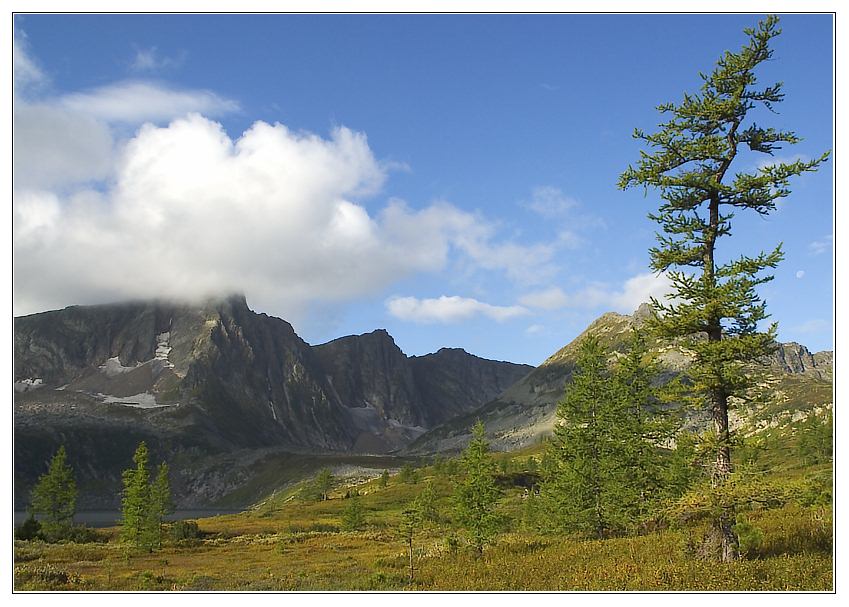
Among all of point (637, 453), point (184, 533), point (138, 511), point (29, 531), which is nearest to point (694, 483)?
point (637, 453)

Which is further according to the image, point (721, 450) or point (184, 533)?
point (184, 533)

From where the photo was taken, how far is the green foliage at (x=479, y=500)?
30719mm

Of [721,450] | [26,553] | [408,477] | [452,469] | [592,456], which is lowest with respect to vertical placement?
[408,477]

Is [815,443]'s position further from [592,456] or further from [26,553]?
[26,553]

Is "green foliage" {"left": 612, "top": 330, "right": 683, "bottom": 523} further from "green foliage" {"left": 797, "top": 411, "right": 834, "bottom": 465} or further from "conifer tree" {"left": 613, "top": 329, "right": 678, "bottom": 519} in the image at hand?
"green foliage" {"left": 797, "top": 411, "right": 834, "bottom": 465}

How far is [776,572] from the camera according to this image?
15.7 metres

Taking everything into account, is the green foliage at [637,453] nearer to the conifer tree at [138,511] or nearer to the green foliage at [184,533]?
the conifer tree at [138,511]

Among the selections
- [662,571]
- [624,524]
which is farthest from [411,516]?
[662,571]

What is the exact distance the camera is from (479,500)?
32.5m

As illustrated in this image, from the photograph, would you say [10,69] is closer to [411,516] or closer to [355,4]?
[355,4]

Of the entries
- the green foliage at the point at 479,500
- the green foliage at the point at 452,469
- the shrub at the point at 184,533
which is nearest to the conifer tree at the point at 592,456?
the green foliage at the point at 479,500

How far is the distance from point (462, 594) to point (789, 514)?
61.3 ft

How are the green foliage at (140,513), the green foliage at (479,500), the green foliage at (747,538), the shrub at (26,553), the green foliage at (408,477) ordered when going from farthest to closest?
the green foliage at (408,477), the green foliage at (140,513), the shrub at (26,553), the green foliage at (479,500), the green foliage at (747,538)

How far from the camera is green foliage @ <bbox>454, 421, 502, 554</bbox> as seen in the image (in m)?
30.7
